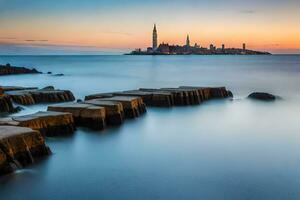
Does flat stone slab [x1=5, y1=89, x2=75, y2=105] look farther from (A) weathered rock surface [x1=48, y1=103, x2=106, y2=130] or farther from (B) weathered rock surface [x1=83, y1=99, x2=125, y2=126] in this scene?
(A) weathered rock surface [x1=48, y1=103, x2=106, y2=130]

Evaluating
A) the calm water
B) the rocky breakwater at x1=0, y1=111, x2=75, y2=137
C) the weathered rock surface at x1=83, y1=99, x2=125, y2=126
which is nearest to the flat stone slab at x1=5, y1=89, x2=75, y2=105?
the calm water

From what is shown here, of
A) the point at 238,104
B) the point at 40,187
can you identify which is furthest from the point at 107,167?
the point at 238,104

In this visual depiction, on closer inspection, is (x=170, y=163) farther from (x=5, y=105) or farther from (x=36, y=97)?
(x=36, y=97)

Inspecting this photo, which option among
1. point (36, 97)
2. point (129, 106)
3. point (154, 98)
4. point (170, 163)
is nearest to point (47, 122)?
point (170, 163)

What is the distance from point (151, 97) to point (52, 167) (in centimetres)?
1317

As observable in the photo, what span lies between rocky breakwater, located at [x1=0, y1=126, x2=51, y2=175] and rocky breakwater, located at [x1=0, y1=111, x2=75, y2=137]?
1.51 metres

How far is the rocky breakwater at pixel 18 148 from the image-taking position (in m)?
11.2

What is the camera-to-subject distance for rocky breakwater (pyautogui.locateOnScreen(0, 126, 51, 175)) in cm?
1116

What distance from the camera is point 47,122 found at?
15.3 m

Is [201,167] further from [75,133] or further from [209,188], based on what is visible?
[75,133]

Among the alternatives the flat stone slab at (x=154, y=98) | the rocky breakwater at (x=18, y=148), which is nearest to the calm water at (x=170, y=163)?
the rocky breakwater at (x=18, y=148)

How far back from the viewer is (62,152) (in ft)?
45.4

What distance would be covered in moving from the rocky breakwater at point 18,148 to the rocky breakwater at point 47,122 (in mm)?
1510

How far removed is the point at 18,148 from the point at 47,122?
3696 mm
